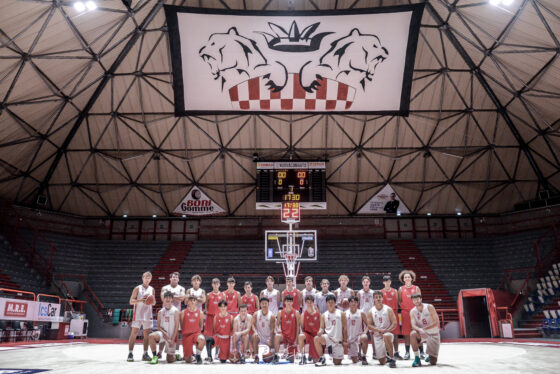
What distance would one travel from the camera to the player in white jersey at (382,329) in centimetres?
726

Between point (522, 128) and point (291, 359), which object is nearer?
point (291, 359)

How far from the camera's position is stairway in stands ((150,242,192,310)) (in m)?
21.4

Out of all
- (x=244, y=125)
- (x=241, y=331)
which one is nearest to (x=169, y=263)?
(x=244, y=125)

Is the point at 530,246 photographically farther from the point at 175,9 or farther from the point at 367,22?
the point at 175,9

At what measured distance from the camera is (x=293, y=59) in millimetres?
14961

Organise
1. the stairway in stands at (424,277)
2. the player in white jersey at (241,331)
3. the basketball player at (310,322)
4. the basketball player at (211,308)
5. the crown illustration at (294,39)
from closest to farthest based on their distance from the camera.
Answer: the player in white jersey at (241,331)
the basketball player at (310,322)
the basketball player at (211,308)
the crown illustration at (294,39)
the stairway in stands at (424,277)

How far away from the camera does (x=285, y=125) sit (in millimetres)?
19938

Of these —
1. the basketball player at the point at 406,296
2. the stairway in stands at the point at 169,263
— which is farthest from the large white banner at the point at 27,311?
the basketball player at the point at 406,296

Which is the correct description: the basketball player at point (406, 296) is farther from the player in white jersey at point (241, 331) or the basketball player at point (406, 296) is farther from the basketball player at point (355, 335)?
the player in white jersey at point (241, 331)

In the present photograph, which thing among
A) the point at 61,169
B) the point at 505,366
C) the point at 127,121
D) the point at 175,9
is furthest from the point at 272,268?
the point at 505,366

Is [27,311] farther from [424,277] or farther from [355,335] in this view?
[424,277]

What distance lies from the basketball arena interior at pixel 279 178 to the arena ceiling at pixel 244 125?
89mm

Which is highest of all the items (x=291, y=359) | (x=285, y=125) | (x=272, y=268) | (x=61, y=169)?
(x=285, y=125)

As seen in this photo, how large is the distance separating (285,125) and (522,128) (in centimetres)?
1138
